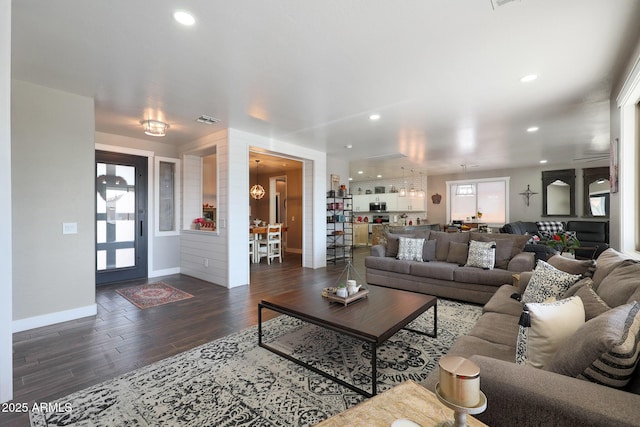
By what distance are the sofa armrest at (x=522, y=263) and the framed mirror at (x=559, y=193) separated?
6.69 meters

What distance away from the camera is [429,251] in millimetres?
4797

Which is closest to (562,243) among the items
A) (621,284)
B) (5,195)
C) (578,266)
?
(578,266)

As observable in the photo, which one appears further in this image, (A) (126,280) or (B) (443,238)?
(A) (126,280)

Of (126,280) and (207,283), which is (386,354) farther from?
(126,280)

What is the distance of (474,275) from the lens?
3.86m

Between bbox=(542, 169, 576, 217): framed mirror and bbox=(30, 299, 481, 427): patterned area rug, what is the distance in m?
8.30

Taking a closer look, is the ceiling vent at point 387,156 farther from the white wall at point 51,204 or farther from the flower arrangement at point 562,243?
the white wall at point 51,204

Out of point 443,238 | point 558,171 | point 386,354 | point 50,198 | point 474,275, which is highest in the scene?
point 558,171

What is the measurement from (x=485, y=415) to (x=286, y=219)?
814cm

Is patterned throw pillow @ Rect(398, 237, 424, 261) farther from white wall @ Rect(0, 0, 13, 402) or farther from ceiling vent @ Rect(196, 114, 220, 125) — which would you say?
white wall @ Rect(0, 0, 13, 402)

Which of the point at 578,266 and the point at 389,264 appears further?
the point at 389,264

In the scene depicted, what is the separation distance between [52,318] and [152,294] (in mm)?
1193

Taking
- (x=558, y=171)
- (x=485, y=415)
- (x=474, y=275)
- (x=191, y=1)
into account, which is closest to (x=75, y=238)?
(x=191, y=1)

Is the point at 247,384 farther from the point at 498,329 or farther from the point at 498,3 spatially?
the point at 498,3
